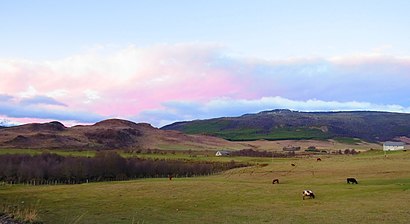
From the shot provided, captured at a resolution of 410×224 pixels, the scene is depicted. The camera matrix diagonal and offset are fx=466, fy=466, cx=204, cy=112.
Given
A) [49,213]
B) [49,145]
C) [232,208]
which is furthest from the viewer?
[49,145]

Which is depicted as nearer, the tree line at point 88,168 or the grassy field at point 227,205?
the grassy field at point 227,205

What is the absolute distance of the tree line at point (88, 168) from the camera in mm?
101000

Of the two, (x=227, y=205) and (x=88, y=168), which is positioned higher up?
(x=88, y=168)

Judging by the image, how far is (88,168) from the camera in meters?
104

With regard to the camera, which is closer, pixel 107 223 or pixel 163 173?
pixel 107 223

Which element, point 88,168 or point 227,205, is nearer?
point 227,205

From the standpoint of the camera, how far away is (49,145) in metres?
192

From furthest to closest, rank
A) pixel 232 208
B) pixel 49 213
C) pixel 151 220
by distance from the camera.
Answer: pixel 232 208 < pixel 49 213 < pixel 151 220

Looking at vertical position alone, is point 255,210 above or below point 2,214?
below

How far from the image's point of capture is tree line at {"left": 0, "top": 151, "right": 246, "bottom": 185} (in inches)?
3976

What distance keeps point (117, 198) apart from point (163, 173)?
6244 cm

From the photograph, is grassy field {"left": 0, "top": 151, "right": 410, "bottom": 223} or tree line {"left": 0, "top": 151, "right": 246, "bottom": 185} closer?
grassy field {"left": 0, "top": 151, "right": 410, "bottom": 223}

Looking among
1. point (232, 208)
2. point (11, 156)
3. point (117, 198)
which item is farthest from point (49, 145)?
point (232, 208)

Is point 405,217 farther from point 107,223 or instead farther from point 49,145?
point 49,145
